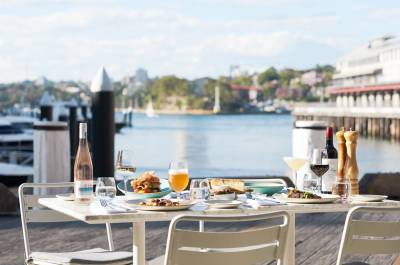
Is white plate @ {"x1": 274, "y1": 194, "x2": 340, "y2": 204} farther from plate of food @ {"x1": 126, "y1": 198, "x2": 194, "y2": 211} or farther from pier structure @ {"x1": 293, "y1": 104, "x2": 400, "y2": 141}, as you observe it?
pier structure @ {"x1": 293, "y1": 104, "x2": 400, "y2": 141}

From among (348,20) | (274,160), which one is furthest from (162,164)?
(348,20)

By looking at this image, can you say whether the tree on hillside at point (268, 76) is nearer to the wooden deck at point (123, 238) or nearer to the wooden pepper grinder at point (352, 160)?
the wooden deck at point (123, 238)

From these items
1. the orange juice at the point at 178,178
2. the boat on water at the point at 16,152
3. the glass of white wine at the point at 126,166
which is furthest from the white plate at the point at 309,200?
the boat on water at the point at 16,152

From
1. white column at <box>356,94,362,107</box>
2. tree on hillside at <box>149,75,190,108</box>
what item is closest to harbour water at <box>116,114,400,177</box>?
white column at <box>356,94,362,107</box>

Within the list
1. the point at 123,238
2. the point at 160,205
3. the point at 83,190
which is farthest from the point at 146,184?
the point at 123,238

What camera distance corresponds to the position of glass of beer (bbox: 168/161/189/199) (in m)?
3.81

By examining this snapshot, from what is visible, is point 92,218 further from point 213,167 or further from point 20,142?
point 213,167

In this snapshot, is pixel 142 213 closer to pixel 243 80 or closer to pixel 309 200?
pixel 309 200

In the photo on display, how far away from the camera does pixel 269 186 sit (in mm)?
4141

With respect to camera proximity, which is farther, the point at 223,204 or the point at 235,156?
the point at 235,156

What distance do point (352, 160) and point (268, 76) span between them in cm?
12636

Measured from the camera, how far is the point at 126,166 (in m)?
3.99

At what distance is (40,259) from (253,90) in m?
127

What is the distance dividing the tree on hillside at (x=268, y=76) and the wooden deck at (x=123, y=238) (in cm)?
12268
